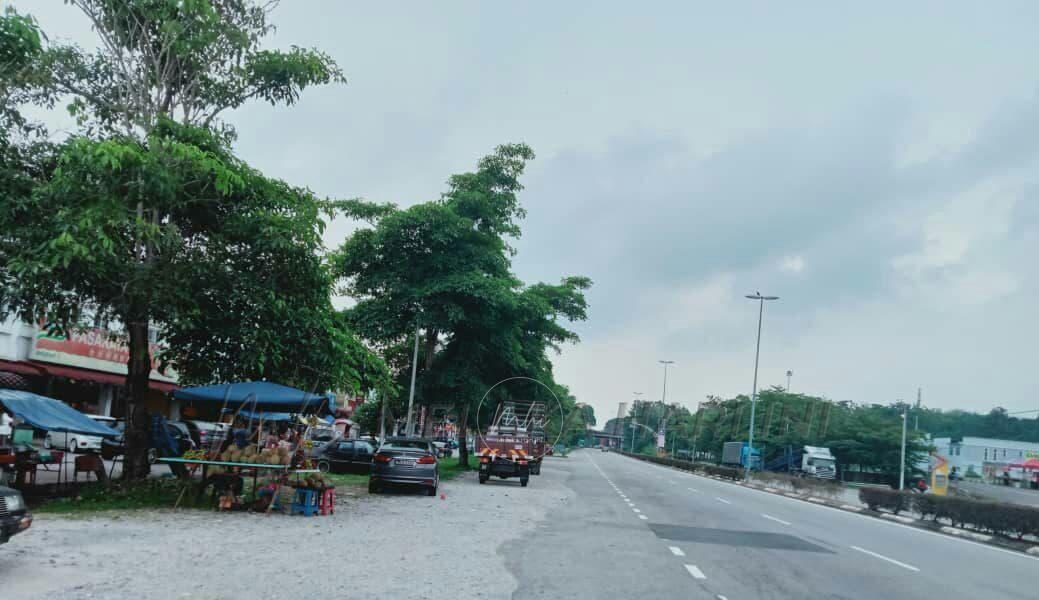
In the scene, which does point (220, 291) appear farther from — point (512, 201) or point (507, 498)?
point (512, 201)

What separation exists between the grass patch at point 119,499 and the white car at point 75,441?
37.5ft

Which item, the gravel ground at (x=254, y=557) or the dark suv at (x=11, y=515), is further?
the gravel ground at (x=254, y=557)

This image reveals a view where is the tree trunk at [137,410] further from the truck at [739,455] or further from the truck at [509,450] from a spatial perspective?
the truck at [739,455]

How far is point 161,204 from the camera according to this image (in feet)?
47.6

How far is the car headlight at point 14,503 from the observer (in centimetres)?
794

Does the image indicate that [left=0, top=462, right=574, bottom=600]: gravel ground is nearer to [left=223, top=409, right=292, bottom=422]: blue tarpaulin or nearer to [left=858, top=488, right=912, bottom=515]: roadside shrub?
[left=223, top=409, right=292, bottom=422]: blue tarpaulin

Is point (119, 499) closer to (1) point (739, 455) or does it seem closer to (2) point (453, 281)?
(2) point (453, 281)

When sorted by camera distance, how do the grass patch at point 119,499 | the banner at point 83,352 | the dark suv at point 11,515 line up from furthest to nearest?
1. the banner at point 83,352
2. the grass patch at point 119,499
3. the dark suv at point 11,515

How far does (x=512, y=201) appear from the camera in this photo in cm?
3575

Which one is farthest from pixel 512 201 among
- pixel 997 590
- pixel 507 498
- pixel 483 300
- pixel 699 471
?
pixel 699 471

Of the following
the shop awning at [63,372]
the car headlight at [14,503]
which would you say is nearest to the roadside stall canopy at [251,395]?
the car headlight at [14,503]

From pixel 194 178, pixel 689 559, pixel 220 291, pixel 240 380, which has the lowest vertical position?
pixel 689 559

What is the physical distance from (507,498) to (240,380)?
8.85 m

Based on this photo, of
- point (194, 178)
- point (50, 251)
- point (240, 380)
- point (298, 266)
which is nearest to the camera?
point (50, 251)
